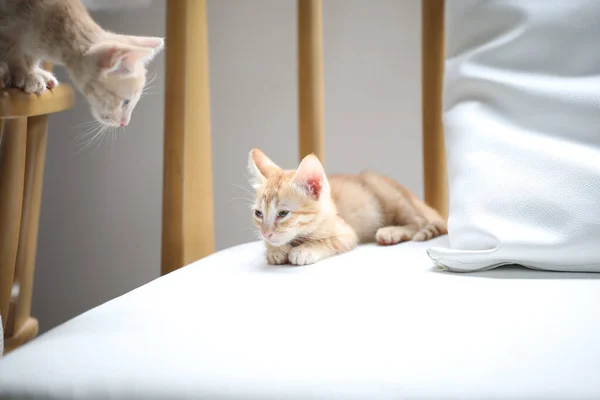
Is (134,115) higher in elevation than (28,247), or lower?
higher

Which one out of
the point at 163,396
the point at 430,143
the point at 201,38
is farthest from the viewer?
the point at 430,143

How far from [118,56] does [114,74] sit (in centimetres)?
5

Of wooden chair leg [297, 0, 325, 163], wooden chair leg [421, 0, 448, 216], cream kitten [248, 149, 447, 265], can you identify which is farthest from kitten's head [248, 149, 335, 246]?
wooden chair leg [421, 0, 448, 216]

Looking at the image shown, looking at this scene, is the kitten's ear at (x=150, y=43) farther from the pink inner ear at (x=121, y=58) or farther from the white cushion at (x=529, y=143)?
the white cushion at (x=529, y=143)

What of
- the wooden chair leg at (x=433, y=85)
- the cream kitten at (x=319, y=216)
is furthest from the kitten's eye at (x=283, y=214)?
the wooden chair leg at (x=433, y=85)

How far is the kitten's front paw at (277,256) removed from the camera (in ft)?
3.21

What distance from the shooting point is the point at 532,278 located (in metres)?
0.74

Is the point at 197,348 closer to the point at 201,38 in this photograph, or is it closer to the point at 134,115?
the point at 201,38

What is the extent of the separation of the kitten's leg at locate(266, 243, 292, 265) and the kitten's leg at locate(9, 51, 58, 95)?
0.43 meters

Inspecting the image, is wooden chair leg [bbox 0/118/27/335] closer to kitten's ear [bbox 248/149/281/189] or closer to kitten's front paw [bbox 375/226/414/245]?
kitten's ear [bbox 248/149/281/189]

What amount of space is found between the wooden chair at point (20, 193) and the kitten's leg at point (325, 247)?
43 centimetres

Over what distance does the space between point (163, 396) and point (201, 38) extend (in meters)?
0.74

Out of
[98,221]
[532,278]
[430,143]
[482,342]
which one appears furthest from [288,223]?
[98,221]

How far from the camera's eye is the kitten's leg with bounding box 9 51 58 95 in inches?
30.9
